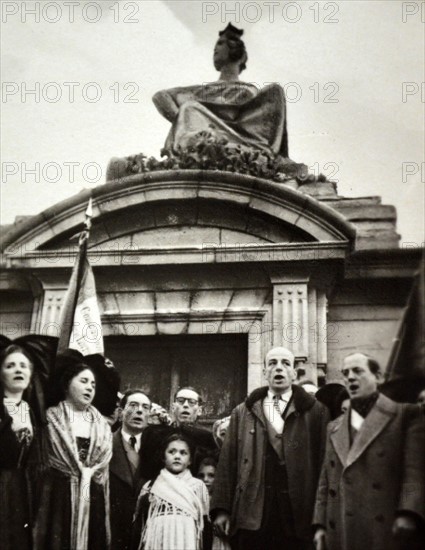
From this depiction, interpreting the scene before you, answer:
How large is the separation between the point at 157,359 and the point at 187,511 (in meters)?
3.19

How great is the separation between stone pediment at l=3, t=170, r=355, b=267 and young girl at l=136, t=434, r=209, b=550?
3179 millimetres

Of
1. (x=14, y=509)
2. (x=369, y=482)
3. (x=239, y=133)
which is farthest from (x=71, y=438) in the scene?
(x=239, y=133)

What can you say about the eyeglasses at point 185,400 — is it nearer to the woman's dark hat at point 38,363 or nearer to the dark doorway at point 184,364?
the woman's dark hat at point 38,363

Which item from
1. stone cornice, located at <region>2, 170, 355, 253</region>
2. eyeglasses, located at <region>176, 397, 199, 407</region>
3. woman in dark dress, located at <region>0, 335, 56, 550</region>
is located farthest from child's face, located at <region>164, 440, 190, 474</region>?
stone cornice, located at <region>2, 170, 355, 253</region>

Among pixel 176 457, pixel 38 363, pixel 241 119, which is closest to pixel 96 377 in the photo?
pixel 38 363

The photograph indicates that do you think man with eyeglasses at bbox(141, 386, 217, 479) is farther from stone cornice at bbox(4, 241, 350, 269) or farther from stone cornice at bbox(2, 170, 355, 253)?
stone cornice at bbox(2, 170, 355, 253)

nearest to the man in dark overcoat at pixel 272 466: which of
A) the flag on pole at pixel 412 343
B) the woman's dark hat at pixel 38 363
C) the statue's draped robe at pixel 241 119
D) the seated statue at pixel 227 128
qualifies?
the flag on pole at pixel 412 343

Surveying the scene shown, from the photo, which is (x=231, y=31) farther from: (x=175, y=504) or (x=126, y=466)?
(x=175, y=504)

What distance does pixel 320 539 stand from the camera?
21.0 ft

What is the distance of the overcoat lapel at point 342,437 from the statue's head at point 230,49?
21.1 ft

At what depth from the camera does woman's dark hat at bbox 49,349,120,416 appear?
744cm

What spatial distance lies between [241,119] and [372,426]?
18.5 ft

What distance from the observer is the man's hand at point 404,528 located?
608cm

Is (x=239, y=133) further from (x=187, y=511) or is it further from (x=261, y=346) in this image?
(x=187, y=511)
